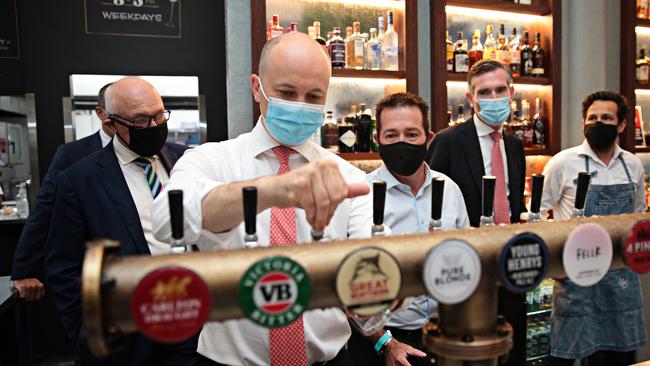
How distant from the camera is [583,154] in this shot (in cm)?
300

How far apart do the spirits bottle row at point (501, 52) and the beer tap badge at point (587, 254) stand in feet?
10.3

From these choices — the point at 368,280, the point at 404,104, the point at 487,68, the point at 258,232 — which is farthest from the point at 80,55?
the point at 368,280

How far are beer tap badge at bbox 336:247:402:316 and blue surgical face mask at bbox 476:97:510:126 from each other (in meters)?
2.28

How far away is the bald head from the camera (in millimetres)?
2090

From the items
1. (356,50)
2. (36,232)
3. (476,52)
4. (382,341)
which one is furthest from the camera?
(476,52)

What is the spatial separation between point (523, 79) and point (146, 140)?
9.23 feet

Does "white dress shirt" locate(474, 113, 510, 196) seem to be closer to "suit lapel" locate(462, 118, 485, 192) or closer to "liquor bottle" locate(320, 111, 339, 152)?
"suit lapel" locate(462, 118, 485, 192)

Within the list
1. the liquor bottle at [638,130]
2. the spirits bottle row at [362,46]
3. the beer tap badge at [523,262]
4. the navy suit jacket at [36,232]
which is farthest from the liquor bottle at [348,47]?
the beer tap badge at [523,262]

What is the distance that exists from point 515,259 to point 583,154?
2776 millimetres

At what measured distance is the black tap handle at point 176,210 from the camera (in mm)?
562

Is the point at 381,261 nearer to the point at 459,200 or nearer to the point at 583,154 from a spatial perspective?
the point at 459,200

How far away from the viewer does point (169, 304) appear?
46 cm

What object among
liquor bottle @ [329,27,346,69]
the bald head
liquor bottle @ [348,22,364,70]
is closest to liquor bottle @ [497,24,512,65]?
liquor bottle @ [348,22,364,70]

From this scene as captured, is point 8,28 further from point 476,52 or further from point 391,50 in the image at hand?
point 476,52
